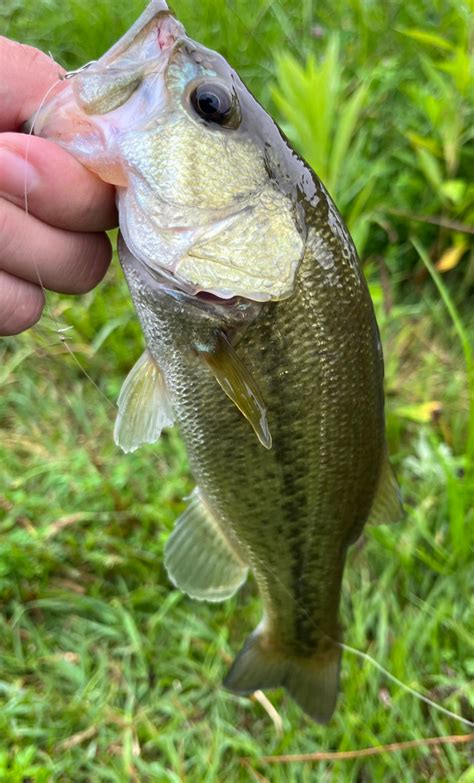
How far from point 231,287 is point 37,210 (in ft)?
1.09

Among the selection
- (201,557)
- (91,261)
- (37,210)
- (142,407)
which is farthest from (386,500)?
(37,210)

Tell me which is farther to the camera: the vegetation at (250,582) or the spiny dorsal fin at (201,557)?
the vegetation at (250,582)

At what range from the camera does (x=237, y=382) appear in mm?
1045

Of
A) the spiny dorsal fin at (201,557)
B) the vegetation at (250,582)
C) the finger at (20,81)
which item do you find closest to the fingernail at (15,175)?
the finger at (20,81)

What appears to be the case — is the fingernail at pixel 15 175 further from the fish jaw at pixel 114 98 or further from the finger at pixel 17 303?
the finger at pixel 17 303

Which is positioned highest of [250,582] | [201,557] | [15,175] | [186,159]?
[186,159]

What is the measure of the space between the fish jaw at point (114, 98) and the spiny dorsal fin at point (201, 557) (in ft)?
2.51

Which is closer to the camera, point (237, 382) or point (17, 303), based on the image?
point (237, 382)

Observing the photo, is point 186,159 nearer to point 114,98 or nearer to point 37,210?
point 114,98

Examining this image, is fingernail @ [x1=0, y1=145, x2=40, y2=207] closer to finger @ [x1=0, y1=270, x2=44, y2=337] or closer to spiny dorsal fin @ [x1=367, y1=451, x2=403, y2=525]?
finger @ [x1=0, y1=270, x2=44, y2=337]

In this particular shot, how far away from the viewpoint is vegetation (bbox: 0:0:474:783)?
177cm

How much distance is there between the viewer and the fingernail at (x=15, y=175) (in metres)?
0.96

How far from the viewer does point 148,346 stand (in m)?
A: 1.19

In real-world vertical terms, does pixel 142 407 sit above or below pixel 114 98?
below
